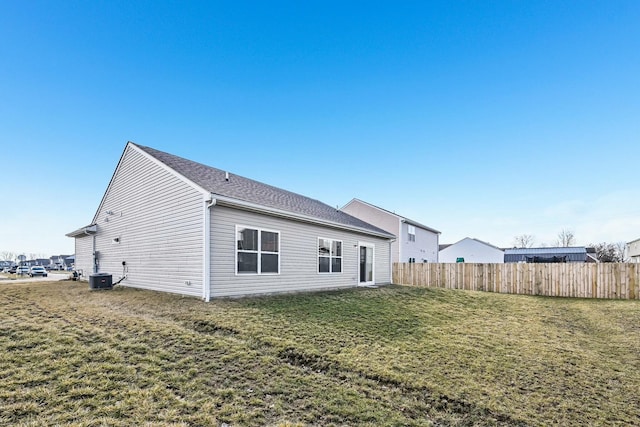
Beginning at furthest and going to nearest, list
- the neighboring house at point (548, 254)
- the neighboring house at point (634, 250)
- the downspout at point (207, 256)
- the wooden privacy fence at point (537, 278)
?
the neighboring house at point (548, 254) → the neighboring house at point (634, 250) → the wooden privacy fence at point (537, 278) → the downspout at point (207, 256)

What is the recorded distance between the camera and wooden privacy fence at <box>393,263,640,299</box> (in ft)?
44.6

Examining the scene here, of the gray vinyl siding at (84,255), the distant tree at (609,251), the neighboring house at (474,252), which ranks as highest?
the gray vinyl siding at (84,255)

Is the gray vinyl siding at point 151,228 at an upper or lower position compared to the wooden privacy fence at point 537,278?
upper

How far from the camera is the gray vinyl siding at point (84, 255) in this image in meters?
14.8

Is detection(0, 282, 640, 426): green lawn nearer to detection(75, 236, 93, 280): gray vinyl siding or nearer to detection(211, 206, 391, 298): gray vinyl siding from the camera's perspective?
detection(211, 206, 391, 298): gray vinyl siding

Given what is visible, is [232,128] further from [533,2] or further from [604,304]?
[604,304]

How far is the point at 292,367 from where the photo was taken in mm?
4738

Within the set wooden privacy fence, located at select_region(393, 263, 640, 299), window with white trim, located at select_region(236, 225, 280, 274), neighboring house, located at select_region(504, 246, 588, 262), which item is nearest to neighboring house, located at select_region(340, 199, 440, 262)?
wooden privacy fence, located at select_region(393, 263, 640, 299)

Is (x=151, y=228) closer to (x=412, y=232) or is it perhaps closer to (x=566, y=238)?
(x=412, y=232)

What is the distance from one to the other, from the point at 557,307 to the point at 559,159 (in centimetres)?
892

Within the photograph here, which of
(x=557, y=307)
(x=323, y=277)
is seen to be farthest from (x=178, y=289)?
(x=557, y=307)

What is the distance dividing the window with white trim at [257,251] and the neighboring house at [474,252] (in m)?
31.4

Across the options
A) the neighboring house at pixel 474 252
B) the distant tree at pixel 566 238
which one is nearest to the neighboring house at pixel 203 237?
the neighboring house at pixel 474 252

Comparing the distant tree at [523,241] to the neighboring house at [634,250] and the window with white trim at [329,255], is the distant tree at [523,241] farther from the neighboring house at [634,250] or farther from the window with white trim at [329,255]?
the window with white trim at [329,255]
